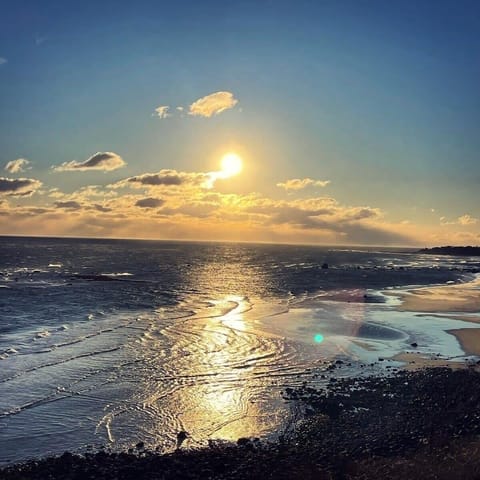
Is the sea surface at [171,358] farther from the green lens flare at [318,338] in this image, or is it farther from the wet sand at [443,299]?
the wet sand at [443,299]

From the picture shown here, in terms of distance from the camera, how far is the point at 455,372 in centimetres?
2620

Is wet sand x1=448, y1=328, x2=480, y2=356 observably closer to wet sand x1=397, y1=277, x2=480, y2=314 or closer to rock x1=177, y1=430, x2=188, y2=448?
wet sand x1=397, y1=277, x2=480, y2=314

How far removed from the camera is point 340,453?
53.3ft

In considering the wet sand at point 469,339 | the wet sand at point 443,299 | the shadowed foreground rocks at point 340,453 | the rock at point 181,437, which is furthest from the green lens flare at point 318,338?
the wet sand at point 443,299

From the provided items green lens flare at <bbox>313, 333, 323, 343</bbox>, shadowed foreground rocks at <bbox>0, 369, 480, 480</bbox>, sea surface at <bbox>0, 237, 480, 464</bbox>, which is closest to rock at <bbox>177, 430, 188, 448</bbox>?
sea surface at <bbox>0, 237, 480, 464</bbox>

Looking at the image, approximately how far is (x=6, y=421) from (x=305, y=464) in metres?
11.7

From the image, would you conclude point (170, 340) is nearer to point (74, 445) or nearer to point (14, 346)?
point (14, 346)

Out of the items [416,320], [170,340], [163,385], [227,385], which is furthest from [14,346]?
[416,320]

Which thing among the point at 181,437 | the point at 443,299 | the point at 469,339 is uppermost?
the point at 443,299

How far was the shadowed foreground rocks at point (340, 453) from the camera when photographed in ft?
48.8

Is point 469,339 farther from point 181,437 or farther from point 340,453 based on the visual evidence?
point 181,437

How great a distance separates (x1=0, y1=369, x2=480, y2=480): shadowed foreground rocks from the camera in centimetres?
1487

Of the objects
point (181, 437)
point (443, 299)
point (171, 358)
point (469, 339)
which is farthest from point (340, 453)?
point (443, 299)

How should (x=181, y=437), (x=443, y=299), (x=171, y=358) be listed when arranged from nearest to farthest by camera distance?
(x=181, y=437) → (x=171, y=358) → (x=443, y=299)
